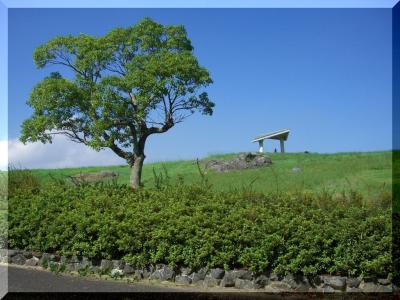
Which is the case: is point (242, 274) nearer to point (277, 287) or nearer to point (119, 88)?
point (277, 287)

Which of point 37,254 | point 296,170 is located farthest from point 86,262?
point 296,170

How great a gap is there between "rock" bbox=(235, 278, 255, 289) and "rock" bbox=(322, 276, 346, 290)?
2.56 ft

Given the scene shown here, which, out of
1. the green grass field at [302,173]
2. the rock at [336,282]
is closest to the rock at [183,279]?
the rock at [336,282]

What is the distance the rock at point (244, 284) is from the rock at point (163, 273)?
28.3 inches

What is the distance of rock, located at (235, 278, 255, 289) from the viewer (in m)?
5.78

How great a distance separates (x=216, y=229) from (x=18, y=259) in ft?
8.89

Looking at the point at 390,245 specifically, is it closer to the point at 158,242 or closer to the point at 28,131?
the point at 158,242

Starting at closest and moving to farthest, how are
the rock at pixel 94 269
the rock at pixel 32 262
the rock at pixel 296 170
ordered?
1. the rock at pixel 94 269
2. the rock at pixel 32 262
3. the rock at pixel 296 170

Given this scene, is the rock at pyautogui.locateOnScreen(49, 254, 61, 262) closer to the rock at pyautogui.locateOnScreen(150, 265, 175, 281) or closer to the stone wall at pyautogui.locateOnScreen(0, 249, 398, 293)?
the stone wall at pyautogui.locateOnScreen(0, 249, 398, 293)

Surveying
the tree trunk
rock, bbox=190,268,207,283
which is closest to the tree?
the tree trunk

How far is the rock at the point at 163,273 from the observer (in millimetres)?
6012

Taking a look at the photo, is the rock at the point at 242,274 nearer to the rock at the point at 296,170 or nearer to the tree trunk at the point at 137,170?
the tree trunk at the point at 137,170

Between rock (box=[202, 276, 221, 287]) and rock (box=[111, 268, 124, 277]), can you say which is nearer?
rock (box=[202, 276, 221, 287])

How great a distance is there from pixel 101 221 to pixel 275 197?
226cm
